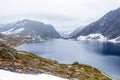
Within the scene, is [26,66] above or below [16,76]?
below

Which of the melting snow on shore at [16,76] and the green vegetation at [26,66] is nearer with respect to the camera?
the melting snow on shore at [16,76]

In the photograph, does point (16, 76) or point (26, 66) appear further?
point (26, 66)

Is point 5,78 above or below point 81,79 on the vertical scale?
above

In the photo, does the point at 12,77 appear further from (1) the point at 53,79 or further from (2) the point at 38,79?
(1) the point at 53,79

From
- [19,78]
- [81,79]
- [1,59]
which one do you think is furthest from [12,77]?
[81,79]

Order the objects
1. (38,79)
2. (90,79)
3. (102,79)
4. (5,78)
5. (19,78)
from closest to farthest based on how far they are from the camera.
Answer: (5,78), (19,78), (38,79), (90,79), (102,79)

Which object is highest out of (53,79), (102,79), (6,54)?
(6,54)

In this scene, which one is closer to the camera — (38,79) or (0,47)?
(38,79)

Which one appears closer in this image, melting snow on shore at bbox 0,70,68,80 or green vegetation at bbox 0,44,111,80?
melting snow on shore at bbox 0,70,68,80

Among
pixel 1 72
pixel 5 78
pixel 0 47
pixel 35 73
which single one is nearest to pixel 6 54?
pixel 0 47

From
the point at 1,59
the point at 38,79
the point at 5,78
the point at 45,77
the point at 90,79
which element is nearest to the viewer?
the point at 5,78
